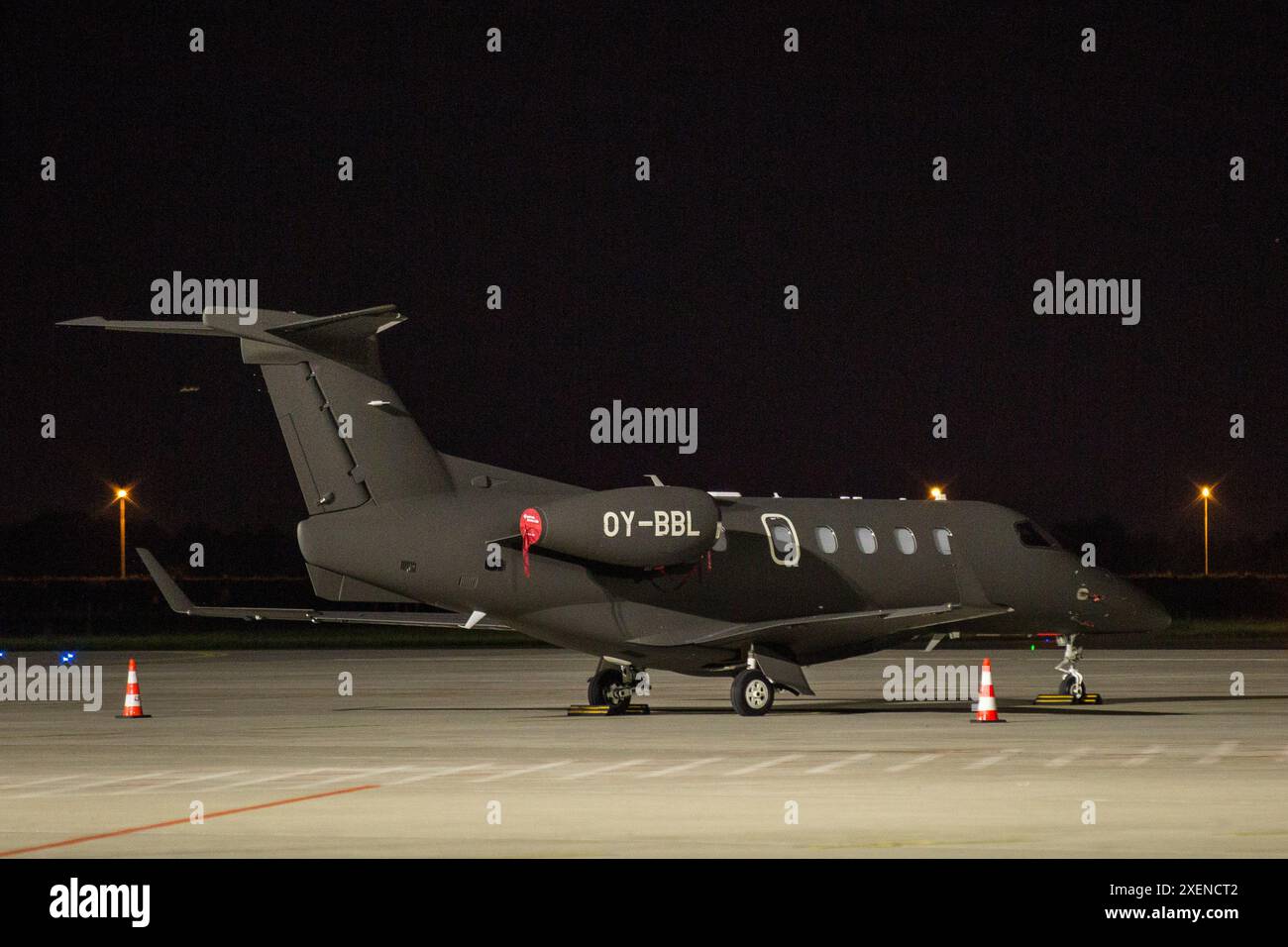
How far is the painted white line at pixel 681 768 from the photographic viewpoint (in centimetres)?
2019

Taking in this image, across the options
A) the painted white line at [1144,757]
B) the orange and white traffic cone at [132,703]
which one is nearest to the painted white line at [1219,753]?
the painted white line at [1144,757]

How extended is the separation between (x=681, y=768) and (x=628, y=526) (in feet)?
26.9

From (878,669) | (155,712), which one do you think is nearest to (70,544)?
(878,669)

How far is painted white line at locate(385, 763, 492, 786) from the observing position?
19719mm

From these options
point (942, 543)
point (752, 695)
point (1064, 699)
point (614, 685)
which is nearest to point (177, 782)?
point (752, 695)

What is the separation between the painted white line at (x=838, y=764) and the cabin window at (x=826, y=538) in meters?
9.38

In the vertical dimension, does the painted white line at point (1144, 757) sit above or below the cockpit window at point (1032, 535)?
below

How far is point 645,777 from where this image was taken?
20062mm

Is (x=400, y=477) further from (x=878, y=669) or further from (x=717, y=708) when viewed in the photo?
(x=878, y=669)

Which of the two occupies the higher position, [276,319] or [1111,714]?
[276,319]

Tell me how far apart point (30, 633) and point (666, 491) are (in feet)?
181

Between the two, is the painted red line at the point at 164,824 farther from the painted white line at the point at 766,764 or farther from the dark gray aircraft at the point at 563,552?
the dark gray aircraft at the point at 563,552

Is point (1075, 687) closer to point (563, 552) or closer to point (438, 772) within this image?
point (563, 552)

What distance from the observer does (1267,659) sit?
53.5 meters
